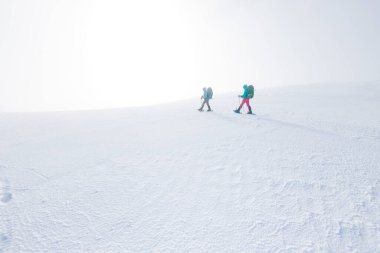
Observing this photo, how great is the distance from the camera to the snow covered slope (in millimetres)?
4188

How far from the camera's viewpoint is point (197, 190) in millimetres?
5574

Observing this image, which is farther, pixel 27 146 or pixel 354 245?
pixel 27 146

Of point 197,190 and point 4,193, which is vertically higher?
point 4,193

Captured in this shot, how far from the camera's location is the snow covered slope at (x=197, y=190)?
419cm

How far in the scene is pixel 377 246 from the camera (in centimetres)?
387

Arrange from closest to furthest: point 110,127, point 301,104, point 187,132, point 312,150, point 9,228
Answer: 1. point 9,228
2. point 312,150
3. point 187,132
4. point 110,127
5. point 301,104

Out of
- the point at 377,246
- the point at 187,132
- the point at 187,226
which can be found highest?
the point at 187,132

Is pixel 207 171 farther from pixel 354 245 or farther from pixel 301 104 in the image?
pixel 301 104

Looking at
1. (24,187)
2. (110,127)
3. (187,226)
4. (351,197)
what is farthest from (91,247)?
(110,127)

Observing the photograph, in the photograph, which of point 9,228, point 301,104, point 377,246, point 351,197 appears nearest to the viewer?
point 377,246

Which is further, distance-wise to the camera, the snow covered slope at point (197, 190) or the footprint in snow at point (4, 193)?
the footprint in snow at point (4, 193)

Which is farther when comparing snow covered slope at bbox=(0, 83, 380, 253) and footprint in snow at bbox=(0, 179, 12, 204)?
footprint in snow at bbox=(0, 179, 12, 204)

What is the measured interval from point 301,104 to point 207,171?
11129 millimetres

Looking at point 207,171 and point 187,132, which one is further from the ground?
point 187,132
